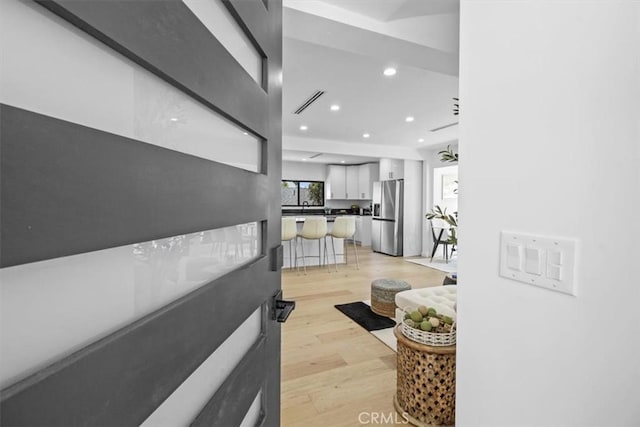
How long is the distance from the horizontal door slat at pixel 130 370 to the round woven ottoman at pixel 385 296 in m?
2.88

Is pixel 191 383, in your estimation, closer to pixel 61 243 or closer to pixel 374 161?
pixel 61 243

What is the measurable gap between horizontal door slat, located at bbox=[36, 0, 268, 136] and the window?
8.10 meters

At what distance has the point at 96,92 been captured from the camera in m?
0.32

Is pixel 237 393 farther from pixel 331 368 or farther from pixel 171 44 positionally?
pixel 331 368

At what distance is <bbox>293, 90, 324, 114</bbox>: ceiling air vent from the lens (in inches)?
138

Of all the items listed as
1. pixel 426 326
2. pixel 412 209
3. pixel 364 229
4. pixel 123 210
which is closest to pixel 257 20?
pixel 123 210

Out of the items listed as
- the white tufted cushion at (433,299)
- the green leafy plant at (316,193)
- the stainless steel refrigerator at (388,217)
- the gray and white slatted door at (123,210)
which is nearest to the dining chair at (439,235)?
the stainless steel refrigerator at (388,217)

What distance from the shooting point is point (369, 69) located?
115 inches

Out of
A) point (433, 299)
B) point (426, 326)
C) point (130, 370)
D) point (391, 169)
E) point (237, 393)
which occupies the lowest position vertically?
point (433, 299)

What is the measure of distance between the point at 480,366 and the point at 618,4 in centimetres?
102

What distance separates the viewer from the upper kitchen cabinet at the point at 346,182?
8852 mm

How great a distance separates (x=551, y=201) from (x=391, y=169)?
6654mm

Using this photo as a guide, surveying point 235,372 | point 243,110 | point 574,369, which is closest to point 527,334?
point 574,369

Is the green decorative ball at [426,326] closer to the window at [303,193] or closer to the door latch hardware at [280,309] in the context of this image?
the door latch hardware at [280,309]
